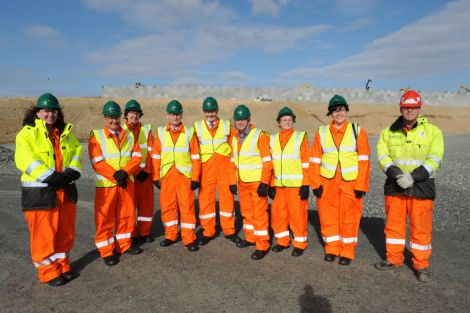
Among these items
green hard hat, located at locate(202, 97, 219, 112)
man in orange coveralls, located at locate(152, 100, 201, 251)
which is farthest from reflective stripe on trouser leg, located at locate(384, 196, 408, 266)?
green hard hat, located at locate(202, 97, 219, 112)

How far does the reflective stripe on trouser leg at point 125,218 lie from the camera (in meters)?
5.00

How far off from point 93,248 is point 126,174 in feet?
4.88

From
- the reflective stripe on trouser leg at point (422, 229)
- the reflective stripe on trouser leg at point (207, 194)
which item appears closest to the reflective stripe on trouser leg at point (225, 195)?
the reflective stripe on trouser leg at point (207, 194)

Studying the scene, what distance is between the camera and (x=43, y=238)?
4.07 m

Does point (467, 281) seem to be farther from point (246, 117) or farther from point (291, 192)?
point (246, 117)

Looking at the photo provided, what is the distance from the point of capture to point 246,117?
5.27 metres

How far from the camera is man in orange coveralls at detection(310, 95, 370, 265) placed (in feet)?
15.1

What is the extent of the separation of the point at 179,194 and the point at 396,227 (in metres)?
3.05

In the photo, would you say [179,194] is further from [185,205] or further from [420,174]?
[420,174]

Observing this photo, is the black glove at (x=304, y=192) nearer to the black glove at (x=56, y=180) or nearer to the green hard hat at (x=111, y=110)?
the green hard hat at (x=111, y=110)

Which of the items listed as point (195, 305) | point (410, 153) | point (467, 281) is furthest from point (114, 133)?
point (467, 281)

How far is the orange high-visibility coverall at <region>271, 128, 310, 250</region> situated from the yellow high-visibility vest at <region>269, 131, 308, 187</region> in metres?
0.06

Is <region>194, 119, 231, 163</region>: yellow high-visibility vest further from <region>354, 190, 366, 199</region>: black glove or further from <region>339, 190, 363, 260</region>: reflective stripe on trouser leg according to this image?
<region>354, 190, 366, 199</region>: black glove

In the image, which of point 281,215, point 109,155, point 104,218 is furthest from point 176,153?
point 281,215
